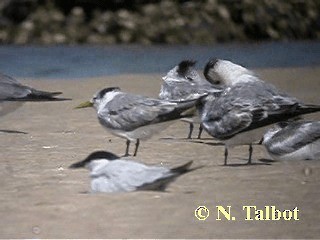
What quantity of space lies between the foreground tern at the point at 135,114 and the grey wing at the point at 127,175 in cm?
85

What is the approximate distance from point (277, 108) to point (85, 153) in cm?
140

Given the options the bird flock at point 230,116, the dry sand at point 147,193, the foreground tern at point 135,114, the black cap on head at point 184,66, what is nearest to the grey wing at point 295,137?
the bird flock at point 230,116

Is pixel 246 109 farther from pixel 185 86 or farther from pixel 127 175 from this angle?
pixel 185 86

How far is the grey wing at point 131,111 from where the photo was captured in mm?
5484

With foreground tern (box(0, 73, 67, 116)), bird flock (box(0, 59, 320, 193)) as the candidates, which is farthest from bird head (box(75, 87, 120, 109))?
foreground tern (box(0, 73, 67, 116))

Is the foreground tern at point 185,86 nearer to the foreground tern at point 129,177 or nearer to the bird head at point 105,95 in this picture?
the bird head at point 105,95

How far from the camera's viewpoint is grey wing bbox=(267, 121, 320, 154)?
5508mm

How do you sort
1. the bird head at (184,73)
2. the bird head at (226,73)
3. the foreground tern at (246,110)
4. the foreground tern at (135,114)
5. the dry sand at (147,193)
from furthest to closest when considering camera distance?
the bird head at (184,73) < the bird head at (226,73) < the foreground tern at (135,114) < the foreground tern at (246,110) < the dry sand at (147,193)

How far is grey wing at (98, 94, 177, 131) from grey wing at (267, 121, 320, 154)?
0.66m

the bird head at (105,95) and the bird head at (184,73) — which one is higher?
the bird head at (184,73)

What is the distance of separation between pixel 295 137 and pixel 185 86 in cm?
128

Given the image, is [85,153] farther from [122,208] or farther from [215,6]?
[215,6]

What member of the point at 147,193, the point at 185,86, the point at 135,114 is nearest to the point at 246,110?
the point at 135,114


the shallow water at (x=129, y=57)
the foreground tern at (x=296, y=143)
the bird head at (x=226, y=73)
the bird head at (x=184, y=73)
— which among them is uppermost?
the shallow water at (x=129, y=57)
